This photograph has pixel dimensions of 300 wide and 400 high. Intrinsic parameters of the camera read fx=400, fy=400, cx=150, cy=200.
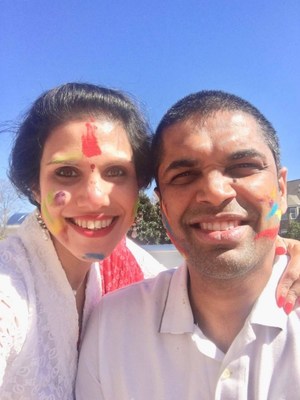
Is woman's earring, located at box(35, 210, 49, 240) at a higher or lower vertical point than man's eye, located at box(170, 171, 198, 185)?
lower

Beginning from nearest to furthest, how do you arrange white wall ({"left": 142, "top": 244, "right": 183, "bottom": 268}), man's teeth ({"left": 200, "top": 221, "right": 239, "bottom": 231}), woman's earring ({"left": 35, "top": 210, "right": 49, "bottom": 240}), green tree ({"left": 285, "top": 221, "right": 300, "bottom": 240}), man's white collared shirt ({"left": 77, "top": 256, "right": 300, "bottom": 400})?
man's white collared shirt ({"left": 77, "top": 256, "right": 300, "bottom": 400}), man's teeth ({"left": 200, "top": 221, "right": 239, "bottom": 231}), woman's earring ({"left": 35, "top": 210, "right": 49, "bottom": 240}), white wall ({"left": 142, "top": 244, "right": 183, "bottom": 268}), green tree ({"left": 285, "top": 221, "right": 300, "bottom": 240})

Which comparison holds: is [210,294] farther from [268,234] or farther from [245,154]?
[245,154]

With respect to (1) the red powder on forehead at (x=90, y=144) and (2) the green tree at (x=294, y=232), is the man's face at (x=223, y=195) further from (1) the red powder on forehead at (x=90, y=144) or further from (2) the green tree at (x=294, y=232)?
A: (2) the green tree at (x=294, y=232)

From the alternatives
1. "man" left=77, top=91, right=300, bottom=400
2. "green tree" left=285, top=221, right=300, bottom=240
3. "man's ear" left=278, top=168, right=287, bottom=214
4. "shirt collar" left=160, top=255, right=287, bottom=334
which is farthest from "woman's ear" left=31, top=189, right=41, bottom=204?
"green tree" left=285, top=221, right=300, bottom=240

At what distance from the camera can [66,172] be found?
1832mm

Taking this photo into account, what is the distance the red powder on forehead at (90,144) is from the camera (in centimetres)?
→ 178

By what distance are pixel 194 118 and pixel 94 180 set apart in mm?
534

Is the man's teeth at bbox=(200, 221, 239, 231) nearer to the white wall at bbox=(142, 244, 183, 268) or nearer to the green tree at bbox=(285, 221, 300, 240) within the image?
the white wall at bbox=(142, 244, 183, 268)

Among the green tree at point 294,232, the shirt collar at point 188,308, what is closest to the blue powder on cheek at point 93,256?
the shirt collar at point 188,308

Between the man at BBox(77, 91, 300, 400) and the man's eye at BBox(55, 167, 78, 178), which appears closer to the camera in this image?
the man at BBox(77, 91, 300, 400)

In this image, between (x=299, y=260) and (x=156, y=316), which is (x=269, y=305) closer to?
(x=299, y=260)

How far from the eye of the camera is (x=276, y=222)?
179 cm

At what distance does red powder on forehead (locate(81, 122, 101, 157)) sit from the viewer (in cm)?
178

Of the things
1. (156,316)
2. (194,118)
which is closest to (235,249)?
(156,316)
